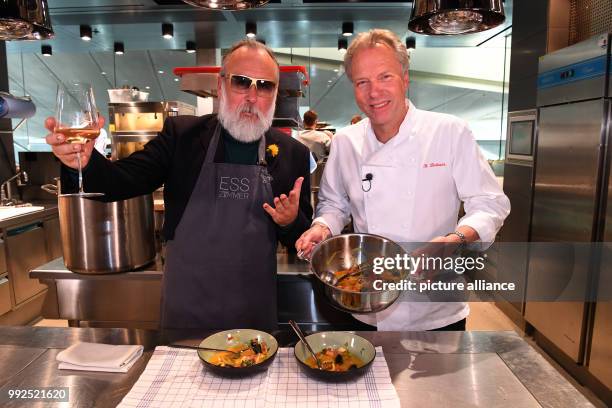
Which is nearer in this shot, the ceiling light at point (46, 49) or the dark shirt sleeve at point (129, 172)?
A: the dark shirt sleeve at point (129, 172)

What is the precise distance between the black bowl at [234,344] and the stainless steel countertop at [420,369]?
12 centimetres

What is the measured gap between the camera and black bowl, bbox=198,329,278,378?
1.02 metres

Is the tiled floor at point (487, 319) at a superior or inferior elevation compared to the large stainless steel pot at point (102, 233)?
inferior

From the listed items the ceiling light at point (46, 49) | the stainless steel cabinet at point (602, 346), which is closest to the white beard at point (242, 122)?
the stainless steel cabinet at point (602, 346)

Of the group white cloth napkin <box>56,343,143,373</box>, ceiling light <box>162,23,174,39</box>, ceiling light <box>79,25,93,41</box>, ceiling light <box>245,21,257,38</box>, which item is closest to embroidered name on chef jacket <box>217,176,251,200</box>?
white cloth napkin <box>56,343,143,373</box>

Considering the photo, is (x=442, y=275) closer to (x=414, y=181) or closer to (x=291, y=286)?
(x=414, y=181)

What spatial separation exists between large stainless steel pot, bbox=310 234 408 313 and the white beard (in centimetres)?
69

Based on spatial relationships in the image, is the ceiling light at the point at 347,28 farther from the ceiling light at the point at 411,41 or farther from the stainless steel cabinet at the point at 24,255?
the stainless steel cabinet at the point at 24,255

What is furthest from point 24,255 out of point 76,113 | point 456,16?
point 456,16

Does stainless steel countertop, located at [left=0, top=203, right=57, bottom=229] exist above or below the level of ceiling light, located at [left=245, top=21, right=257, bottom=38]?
below

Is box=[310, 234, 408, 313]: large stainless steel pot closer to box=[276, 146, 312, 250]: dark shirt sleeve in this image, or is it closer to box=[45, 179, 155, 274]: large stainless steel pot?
box=[276, 146, 312, 250]: dark shirt sleeve

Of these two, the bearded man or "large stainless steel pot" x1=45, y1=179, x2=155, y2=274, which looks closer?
the bearded man

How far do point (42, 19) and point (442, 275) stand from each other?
148cm

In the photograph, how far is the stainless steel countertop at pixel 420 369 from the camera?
0.99 meters
